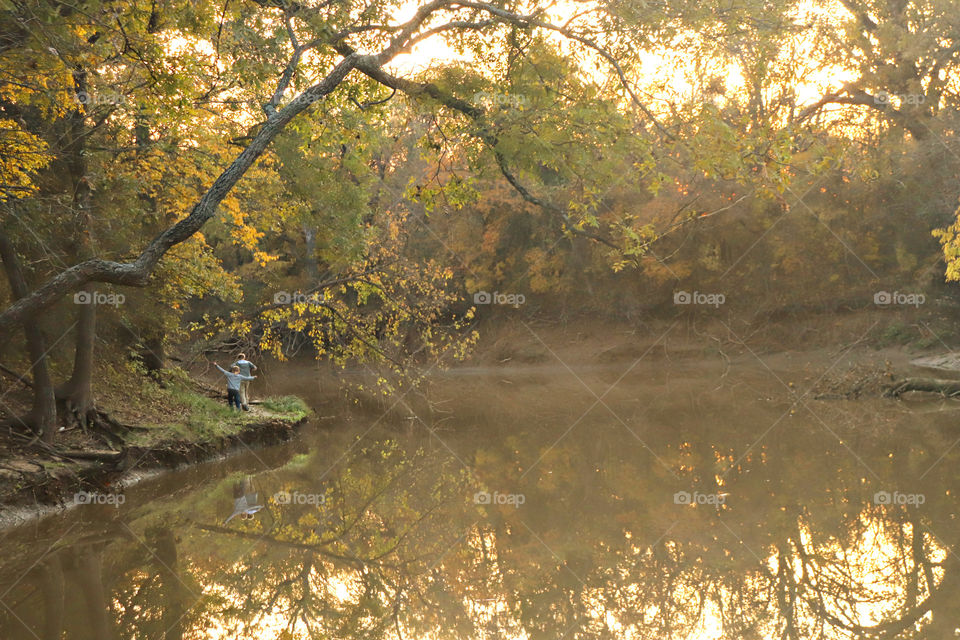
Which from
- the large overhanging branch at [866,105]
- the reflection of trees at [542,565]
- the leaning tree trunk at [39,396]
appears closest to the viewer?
the reflection of trees at [542,565]

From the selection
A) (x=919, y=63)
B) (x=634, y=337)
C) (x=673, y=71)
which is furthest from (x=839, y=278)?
(x=673, y=71)

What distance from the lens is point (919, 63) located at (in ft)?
72.5

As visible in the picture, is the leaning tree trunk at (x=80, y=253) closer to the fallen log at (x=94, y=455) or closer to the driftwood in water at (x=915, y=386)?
the fallen log at (x=94, y=455)

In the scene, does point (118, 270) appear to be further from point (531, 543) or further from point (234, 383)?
point (234, 383)

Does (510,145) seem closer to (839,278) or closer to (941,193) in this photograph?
(941,193)

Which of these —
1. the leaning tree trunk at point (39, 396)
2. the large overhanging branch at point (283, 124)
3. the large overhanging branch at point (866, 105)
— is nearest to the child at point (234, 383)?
the leaning tree trunk at point (39, 396)

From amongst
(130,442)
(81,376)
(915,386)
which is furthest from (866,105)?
(81,376)

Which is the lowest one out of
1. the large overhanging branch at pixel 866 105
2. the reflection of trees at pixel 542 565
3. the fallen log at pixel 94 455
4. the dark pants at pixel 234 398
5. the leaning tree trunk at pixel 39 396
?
the reflection of trees at pixel 542 565

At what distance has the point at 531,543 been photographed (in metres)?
8.14

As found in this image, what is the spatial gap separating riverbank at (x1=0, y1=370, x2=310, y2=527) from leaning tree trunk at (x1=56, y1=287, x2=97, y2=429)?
301mm

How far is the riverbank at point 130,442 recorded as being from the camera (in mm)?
10023

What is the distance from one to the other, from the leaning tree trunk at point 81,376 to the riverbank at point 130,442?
30 centimetres

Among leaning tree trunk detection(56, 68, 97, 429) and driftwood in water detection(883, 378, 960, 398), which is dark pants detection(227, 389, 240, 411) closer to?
leaning tree trunk detection(56, 68, 97, 429)

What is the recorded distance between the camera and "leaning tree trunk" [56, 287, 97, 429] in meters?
11.9
